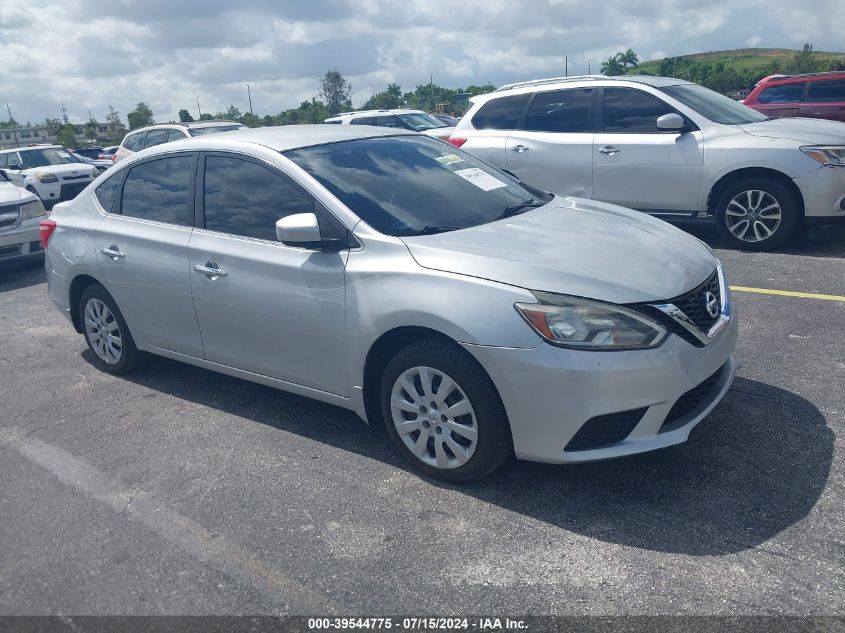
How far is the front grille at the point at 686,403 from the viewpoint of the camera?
335cm

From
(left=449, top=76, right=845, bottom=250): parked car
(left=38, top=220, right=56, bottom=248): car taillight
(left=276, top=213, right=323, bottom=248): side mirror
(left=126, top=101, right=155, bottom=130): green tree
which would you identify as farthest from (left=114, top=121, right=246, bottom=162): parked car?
(left=126, top=101, right=155, bottom=130): green tree

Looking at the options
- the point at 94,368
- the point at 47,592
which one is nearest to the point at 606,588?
the point at 47,592

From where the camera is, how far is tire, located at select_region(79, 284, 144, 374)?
5240 mm

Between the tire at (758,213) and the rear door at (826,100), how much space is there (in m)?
7.69

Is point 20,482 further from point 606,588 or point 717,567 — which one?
point 717,567

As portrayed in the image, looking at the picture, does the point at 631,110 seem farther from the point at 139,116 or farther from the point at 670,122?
the point at 139,116

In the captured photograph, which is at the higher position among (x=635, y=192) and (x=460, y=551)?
(x=635, y=192)

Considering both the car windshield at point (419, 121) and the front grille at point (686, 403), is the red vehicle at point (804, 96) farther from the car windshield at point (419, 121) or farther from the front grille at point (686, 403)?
the front grille at point (686, 403)

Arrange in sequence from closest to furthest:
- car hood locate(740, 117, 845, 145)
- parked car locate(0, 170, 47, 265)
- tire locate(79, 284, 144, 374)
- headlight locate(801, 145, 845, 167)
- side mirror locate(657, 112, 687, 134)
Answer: tire locate(79, 284, 144, 374), headlight locate(801, 145, 845, 167), car hood locate(740, 117, 845, 145), side mirror locate(657, 112, 687, 134), parked car locate(0, 170, 47, 265)

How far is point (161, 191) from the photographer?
490 centimetres

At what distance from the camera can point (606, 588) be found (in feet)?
9.30

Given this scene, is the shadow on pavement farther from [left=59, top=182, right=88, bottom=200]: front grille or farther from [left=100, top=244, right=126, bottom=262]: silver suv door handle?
[left=59, top=182, right=88, bottom=200]: front grille

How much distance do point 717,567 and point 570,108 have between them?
6.48 metres

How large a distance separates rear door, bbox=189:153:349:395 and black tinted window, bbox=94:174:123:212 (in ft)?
3.32
